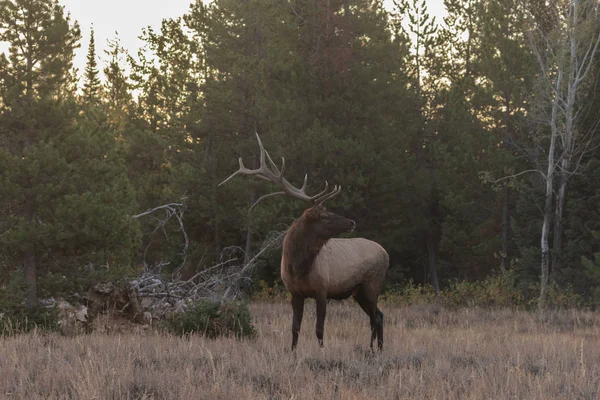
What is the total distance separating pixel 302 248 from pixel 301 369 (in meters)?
2.10

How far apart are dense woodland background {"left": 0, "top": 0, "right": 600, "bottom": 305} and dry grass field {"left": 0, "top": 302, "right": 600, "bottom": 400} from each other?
2904 mm

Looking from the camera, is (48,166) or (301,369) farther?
(48,166)

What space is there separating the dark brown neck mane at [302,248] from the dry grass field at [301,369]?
986 millimetres

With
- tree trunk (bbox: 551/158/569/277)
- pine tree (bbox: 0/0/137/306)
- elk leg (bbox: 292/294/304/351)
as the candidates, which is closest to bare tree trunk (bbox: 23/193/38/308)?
pine tree (bbox: 0/0/137/306)

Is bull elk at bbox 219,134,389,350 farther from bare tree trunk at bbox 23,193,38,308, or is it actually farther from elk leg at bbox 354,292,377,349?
bare tree trunk at bbox 23,193,38,308

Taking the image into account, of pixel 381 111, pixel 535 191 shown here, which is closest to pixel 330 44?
pixel 381 111

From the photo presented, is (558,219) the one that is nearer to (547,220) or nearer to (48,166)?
(547,220)

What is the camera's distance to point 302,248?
7949 millimetres

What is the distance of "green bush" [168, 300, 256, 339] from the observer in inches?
369

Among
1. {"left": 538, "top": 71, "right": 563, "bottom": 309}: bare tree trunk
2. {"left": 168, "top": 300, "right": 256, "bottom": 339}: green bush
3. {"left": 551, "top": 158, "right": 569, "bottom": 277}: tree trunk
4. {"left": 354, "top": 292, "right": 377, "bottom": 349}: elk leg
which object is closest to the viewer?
{"left": 354, "top": 292, "right": 377, "bottom": 349}: elk leg

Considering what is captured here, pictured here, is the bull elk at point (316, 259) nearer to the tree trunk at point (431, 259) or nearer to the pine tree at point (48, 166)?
the pine tree at point (48, 166)

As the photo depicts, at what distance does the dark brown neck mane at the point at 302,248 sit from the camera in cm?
796

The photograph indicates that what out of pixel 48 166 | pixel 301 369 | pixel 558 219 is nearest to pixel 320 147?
pixel 558 219

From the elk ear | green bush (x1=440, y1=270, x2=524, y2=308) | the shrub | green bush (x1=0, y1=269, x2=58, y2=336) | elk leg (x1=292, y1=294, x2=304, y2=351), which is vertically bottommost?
the shrub
